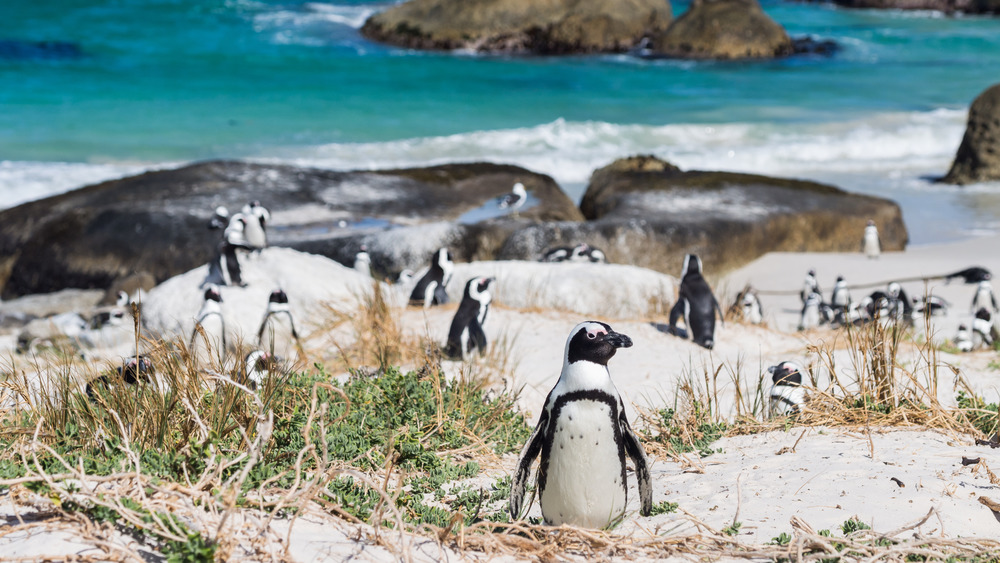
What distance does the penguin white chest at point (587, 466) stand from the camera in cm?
331

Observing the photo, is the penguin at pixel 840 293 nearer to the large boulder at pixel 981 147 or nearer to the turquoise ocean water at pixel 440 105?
the turquoise ocean water at pixel 440 105

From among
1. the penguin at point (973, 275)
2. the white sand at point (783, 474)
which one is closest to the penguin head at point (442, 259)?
the white sand at point (783, 474)

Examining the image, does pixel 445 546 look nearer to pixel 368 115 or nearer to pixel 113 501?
pixel 113 501

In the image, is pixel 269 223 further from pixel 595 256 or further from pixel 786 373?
pixel 786 373

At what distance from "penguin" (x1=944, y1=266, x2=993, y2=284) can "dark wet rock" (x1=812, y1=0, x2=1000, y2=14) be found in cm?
4237

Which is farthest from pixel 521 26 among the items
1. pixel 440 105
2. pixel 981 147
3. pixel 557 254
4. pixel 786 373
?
pixel 786 373

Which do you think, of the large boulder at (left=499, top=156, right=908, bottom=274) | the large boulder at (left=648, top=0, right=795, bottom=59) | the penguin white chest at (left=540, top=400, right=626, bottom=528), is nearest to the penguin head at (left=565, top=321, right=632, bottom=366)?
the penguin white chest at (left=540, top=400, right=626, bottom=528)

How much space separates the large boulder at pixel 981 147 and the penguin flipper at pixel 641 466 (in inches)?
678

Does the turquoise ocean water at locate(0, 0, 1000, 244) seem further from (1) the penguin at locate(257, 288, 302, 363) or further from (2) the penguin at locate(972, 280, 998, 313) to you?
(1) the penguin at locate(257, 288, 302, 363)

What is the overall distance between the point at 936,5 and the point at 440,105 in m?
33.9

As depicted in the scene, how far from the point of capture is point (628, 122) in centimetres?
2542

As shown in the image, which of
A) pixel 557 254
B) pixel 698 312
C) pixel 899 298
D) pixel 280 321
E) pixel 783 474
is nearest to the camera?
pixel 783 474

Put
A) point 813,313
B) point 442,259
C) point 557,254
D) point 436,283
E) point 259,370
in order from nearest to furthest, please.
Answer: point 259,370 → point 436,283 → point 442,259 → point 813,313 → point 557,254

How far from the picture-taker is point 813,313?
967 centimetres
